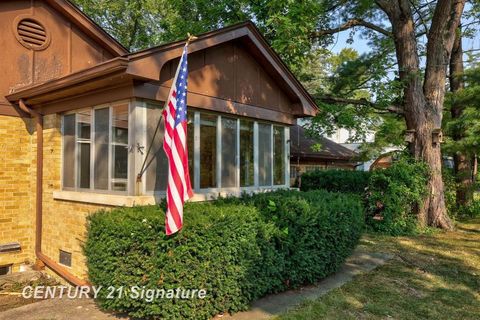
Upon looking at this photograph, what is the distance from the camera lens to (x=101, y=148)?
592 cm

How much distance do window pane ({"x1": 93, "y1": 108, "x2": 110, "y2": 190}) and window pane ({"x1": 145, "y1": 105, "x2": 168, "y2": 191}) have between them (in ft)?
2.53

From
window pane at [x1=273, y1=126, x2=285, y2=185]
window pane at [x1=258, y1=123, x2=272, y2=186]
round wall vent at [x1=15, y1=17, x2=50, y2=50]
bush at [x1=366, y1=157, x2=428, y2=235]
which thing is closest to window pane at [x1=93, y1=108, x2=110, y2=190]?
round wall vent at [x1=15, y1=17, x2=50, y2=50]

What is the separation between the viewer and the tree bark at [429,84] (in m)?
11.2

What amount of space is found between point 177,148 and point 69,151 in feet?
10.0

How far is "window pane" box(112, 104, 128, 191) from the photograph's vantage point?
5.55m

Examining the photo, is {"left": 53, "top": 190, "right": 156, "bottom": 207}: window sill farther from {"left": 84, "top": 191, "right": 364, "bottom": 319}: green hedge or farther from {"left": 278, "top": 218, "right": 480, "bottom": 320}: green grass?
{"left": 278, "top": 218, "right": 480, "bottom": 320}: green grass

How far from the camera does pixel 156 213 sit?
4500 millimetres

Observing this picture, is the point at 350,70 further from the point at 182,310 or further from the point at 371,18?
the point at 182,310

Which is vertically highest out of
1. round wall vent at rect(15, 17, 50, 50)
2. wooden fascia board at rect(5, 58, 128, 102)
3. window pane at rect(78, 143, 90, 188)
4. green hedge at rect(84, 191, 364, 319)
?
round wall vent at rect(15, 17, 50, 50)

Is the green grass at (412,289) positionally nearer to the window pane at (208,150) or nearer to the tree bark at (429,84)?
the tree bark at (429,84)

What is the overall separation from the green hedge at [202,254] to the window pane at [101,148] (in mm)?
1286

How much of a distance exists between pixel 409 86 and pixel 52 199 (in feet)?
34.2

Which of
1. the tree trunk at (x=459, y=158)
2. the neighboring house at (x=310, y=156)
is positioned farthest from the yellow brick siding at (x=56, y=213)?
the tree trunk at (x=459, y=158)

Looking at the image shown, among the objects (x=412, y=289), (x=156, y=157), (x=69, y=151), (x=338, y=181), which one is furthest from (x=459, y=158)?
(x=69, y=151)
